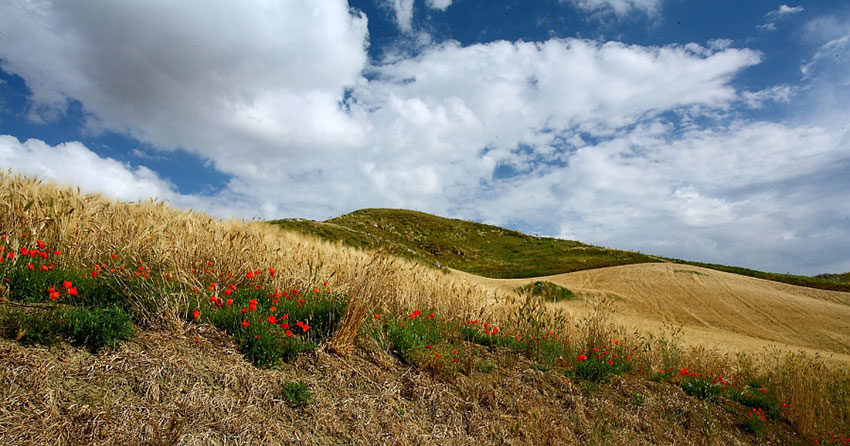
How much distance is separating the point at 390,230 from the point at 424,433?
31.6 meters

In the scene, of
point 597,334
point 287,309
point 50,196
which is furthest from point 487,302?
point 50,196

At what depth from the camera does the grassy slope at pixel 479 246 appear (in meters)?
30.1

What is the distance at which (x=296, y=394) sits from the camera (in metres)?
3.38

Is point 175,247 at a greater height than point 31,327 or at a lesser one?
greater

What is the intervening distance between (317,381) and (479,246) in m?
36.1

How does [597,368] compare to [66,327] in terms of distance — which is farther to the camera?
[597,368]

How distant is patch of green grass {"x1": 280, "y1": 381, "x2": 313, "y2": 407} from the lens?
3324mm

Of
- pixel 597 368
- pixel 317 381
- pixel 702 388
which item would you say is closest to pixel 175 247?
pixel 317 381

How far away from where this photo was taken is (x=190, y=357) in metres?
3.38

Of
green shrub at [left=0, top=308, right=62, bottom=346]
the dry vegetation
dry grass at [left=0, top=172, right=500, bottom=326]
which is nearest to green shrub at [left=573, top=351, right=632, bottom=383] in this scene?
the dry vegetation

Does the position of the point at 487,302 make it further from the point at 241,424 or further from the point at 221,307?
the point at 241,424

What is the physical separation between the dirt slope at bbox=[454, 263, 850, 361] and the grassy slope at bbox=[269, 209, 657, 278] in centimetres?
703

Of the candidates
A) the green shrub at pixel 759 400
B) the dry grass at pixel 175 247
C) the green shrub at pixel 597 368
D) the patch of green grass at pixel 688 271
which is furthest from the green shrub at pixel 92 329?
the patch of green grass at pixel 688 271

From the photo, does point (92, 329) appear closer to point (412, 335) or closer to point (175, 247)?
point (175, 247)
